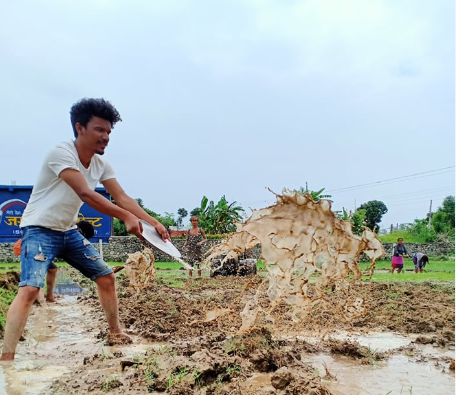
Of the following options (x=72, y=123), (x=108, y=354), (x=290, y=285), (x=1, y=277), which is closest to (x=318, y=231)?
(x=290, y=285)

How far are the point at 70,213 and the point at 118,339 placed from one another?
1073mm

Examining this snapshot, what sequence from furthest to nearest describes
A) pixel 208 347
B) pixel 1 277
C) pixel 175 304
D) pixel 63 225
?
pixel 1 277
pixel 175 304
pixel 63 225
pixel 208 347

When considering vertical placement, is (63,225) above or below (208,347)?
above

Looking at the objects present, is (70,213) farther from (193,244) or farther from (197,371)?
(193,244)

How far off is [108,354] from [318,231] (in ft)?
5.59

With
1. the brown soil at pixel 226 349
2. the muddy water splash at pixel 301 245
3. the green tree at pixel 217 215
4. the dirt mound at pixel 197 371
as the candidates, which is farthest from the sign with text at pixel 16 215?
the dirt mound at pixel 197 371

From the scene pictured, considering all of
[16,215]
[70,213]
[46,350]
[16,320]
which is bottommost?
[46,350]

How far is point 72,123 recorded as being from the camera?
3676 mm

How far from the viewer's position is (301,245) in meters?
3.20

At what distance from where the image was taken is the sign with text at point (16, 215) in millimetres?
19594

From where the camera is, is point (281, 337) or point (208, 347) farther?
point (281, 337)

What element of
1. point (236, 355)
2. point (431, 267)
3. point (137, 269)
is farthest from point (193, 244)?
point (431, 267)

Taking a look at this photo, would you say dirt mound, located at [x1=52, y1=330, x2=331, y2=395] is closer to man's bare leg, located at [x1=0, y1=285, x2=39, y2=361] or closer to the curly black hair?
man's bare leg, located at [x1=0, y1=285, x2=39, y2=361]

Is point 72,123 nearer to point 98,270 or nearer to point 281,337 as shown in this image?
point 98,270
